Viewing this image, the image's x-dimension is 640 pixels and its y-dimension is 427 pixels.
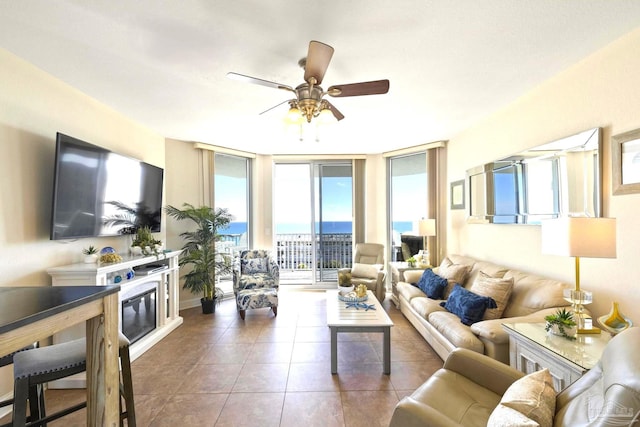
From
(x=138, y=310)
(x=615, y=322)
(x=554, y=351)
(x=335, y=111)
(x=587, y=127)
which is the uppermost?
(x=335, y=111)

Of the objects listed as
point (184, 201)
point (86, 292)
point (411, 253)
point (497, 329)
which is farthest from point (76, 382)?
point (411, 253)

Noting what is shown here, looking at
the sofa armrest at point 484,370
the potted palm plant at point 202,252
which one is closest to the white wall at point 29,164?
the potted palm plant at point 202,252

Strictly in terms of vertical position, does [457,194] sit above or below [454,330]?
above

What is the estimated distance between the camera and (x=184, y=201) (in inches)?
171

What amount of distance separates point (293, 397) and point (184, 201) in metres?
3.38

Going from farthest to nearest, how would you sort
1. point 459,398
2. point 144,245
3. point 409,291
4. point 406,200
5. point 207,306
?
point 406,200
point 207,306
point 409,291
point 144,245
point 459,398

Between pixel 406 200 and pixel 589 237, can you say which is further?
pixel 406 200

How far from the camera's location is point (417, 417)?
1.12 m

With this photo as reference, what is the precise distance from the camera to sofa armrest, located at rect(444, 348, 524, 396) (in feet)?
4.85

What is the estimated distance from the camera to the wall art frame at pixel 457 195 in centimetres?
397

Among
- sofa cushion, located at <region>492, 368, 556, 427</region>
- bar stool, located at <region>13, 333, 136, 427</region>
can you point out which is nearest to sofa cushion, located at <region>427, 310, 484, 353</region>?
sofa cushion, located at <region>492, 368, 556, 427</region>

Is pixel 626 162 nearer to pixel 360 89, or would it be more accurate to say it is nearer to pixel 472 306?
pixel 472 306

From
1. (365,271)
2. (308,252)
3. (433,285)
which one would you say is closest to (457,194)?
(433,285)

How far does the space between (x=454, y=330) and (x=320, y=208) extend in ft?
11.2
